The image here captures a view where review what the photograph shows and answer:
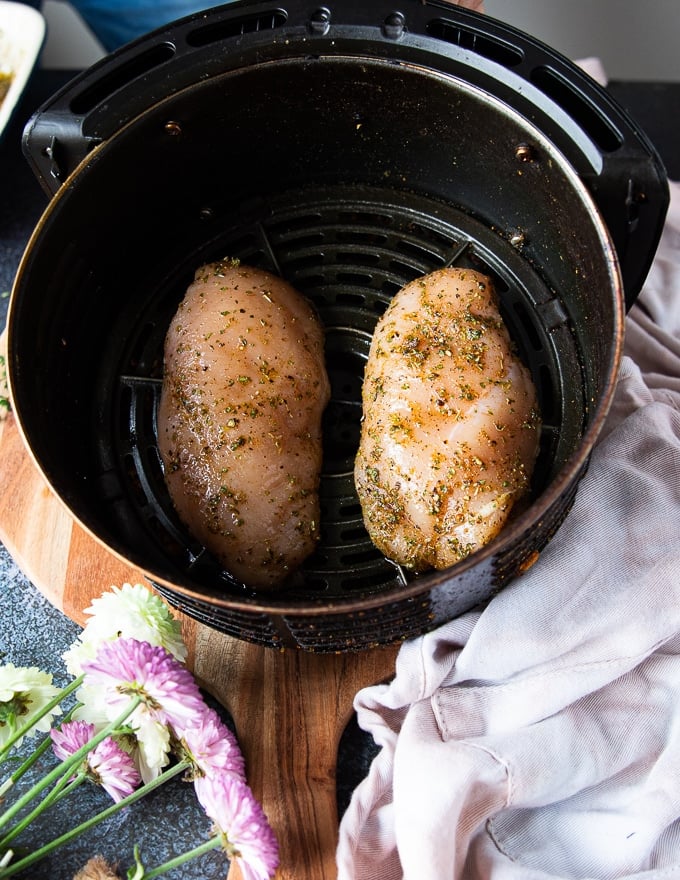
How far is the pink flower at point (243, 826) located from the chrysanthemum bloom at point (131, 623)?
8.4 inches

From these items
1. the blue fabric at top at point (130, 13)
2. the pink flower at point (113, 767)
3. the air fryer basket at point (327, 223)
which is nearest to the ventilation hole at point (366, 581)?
the air fryer basket at point (327, 223)

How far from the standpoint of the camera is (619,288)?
45.4 inches

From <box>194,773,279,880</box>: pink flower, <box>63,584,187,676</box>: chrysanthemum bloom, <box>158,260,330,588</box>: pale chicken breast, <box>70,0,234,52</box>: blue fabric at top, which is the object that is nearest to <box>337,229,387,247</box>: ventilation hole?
<box>158,260,330,588</box>: pale chicken breast

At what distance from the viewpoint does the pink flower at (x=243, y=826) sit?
3.77 ft

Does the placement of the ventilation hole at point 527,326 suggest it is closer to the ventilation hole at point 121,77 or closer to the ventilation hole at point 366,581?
the ventilation hole at point 366,581

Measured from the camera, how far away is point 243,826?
1155 millimetres

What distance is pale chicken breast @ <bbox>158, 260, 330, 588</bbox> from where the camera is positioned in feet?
4.52

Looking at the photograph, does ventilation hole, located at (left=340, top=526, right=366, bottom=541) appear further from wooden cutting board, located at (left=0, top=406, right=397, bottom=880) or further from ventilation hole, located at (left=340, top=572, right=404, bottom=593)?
wooden cutting board, located at (left=0, top=406, right=397, bottom=880)

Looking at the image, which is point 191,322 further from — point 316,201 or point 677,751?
point 677,751

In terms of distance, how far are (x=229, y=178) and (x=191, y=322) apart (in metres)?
0.32

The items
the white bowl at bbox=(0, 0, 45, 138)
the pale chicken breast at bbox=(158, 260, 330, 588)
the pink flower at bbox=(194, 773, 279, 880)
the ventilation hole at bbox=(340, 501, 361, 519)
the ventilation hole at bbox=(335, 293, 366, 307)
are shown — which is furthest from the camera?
the white bowl at bbox=(0, 0, 45, 138)

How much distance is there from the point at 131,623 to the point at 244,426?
13.5 inches

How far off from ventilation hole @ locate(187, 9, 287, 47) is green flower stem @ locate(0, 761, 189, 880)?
1.12 m

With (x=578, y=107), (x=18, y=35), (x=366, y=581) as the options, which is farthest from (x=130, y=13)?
(x=366, y=581)
